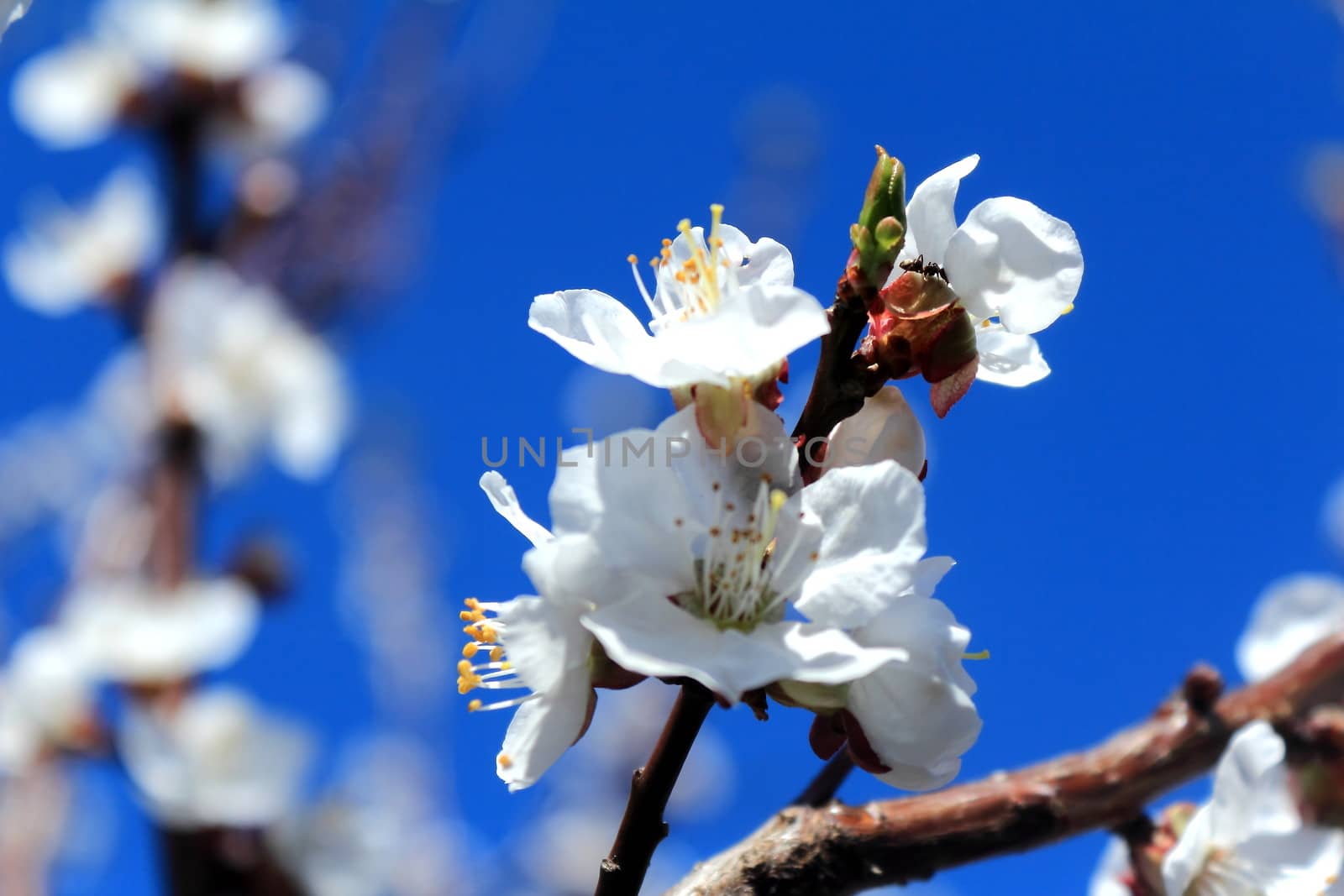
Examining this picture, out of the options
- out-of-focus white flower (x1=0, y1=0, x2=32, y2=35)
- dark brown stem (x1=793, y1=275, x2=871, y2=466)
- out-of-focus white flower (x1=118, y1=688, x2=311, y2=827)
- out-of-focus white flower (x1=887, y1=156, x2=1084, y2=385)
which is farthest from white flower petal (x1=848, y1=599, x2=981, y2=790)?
out-of-focus white flower (x1=118, y1=688, x2=311, y2=827)

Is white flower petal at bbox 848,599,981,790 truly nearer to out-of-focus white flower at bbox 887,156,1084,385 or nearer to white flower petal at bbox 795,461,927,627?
white flower petal at bbox 795,461,927,627

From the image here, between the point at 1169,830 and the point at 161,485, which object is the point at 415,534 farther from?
the point at 1169,830

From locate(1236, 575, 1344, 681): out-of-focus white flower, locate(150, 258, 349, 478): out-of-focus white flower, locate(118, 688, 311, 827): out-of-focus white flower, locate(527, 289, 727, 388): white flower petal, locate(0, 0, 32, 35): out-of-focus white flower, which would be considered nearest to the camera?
locate(0, 0, 32, 35): out-of-focus white flower

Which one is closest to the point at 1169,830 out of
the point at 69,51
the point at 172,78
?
the point at 172,78

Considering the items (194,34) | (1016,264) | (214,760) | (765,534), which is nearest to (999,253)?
(1016,264)

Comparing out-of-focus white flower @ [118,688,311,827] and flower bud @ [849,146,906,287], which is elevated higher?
out-of-focus white flower @ [118,688,311,827]

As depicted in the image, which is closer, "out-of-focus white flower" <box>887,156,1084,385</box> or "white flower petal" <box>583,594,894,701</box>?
"white flower petal" <box>583,594,894,701</box>

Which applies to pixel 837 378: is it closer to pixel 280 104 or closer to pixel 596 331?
pixel 596 331
